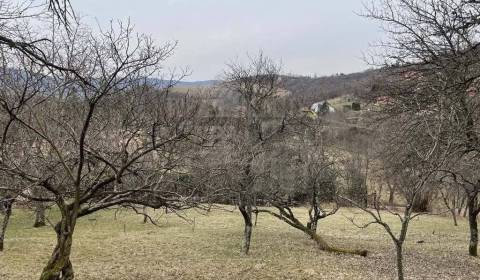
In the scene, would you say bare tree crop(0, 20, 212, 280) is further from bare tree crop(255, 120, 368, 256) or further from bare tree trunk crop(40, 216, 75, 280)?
bare tree crop(255, 120, 368, 256)

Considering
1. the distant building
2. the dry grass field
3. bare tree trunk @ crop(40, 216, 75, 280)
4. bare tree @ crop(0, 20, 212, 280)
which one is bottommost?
the dry grass field

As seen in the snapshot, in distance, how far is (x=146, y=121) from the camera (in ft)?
35.5

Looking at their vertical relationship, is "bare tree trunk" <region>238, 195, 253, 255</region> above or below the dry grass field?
above

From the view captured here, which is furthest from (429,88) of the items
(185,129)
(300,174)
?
(300,174)

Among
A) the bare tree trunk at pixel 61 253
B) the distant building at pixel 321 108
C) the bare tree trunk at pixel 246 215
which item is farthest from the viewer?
the distant building at pixel 321 108

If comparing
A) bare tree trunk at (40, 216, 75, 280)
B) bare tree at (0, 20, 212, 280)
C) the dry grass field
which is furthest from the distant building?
bare tree trunk at (40, 216, 75, 280)

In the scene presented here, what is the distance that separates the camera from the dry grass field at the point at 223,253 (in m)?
12.2

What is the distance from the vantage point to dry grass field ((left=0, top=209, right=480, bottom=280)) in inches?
482

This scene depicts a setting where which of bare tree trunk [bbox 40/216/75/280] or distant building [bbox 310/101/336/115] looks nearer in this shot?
bare tree trunk [bbox 40/216/75/280]

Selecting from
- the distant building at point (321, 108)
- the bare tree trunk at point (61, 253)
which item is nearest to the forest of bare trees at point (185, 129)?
the bare tree trunk at point (61, 253)

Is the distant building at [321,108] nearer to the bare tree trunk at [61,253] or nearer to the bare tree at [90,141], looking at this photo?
the bare tree at [90,141]

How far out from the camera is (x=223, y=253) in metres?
15.8

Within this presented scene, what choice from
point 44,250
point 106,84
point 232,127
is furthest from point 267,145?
point 106,84

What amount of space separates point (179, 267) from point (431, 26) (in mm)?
8748
